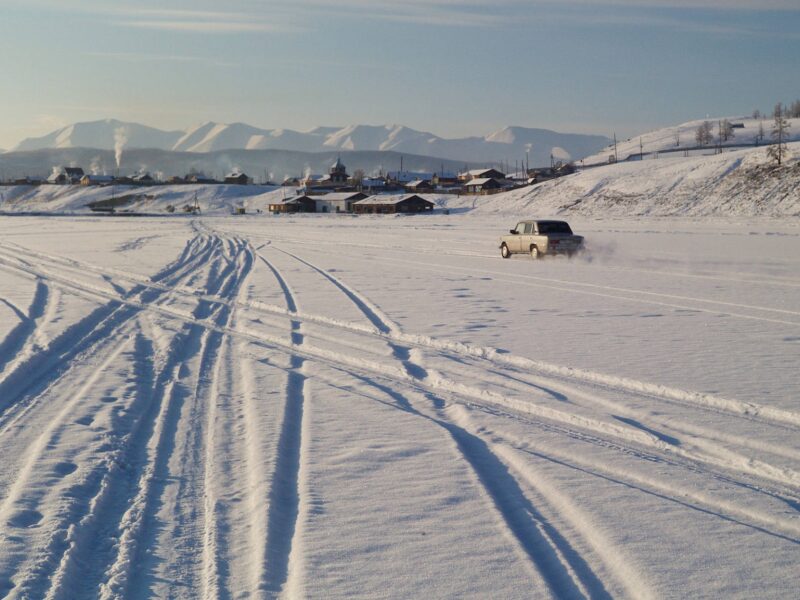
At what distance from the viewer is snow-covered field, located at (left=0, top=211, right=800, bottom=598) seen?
183 inches

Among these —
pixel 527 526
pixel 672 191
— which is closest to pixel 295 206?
pixel 672 191

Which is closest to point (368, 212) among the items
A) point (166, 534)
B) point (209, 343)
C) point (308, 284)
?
point (308, 284)

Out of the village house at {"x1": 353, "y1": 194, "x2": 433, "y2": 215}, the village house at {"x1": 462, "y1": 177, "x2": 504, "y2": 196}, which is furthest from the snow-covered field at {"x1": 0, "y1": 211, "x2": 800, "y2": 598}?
the village house at {"x1": 462, "y1": 177, "x2": 504, "y2": 196}

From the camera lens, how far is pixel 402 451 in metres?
6.92

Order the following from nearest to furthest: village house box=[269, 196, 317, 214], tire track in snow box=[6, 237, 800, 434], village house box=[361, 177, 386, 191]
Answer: tire track in snow box=[6, 237, 800, 434], village house box=[269, 196, 317, 214], village house box=[361, 177, 386, 191]

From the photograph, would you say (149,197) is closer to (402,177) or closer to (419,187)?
(402,177)

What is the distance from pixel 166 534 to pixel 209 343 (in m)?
7.32

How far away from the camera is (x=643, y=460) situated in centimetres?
651

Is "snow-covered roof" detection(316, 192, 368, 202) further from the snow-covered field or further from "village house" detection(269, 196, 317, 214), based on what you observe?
the snow-covered field

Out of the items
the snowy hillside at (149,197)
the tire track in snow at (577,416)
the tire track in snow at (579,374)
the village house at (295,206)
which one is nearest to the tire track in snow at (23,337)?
the tire track in snow at (577,416)

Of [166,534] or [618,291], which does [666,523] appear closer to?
[166,534]

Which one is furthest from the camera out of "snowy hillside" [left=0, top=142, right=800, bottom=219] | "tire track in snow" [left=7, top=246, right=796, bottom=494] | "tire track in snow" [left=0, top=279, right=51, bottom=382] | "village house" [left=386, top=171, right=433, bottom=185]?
"village house" [left=386, top=171, right=433, bottom=185]

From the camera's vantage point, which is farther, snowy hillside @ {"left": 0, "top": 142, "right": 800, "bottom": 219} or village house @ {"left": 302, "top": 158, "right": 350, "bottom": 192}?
village house @ {"left": 302, "top": 158, "right": 350, "bottom": 192}

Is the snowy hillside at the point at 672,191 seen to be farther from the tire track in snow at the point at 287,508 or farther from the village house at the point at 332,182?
the tire track in snow at the point at 287,508
